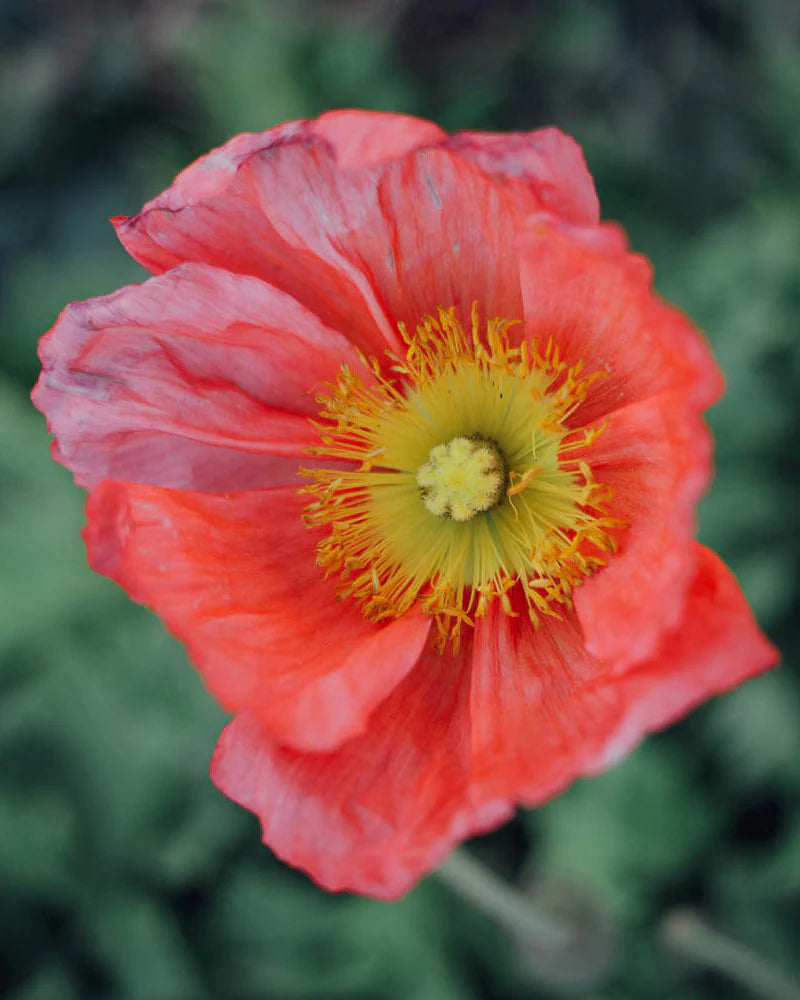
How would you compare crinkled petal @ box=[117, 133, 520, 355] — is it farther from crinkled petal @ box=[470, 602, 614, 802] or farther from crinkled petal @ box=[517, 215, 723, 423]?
crinkled petal @ box=[470, 602, 614, 802]

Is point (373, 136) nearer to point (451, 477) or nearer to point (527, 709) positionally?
point (451, 477)

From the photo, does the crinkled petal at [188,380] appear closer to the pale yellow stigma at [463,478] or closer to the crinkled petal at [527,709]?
the pale yellow stigma at [463,478]

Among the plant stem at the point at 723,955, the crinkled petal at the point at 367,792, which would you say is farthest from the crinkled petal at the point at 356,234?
the plant stem at the point at 723,955

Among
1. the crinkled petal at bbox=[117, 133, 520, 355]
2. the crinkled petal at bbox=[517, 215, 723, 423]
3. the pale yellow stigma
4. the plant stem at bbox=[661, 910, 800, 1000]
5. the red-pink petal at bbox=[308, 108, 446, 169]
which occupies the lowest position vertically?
the plant stem at bbox=[661, 910, 800, 1000]

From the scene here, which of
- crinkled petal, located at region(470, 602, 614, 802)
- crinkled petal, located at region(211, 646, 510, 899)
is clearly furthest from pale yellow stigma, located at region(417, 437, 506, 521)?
crinkled petal, located at region(211, 646, 510, 899)

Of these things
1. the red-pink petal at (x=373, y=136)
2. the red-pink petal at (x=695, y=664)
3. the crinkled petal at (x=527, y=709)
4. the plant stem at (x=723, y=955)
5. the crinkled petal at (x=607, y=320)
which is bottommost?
the plant stem at (x=723, y=955)

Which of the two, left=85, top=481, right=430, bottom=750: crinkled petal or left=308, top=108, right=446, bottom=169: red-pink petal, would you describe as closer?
left=308, top=108, right=446, bottom=169: red-pink petal

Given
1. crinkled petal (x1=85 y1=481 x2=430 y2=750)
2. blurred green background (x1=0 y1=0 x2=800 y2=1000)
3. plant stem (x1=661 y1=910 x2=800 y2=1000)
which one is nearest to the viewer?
crinkled petal (x1=85 y1=481 x2=430 y2=750)

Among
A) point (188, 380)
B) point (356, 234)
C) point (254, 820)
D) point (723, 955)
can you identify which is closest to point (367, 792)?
point (188, 380)
